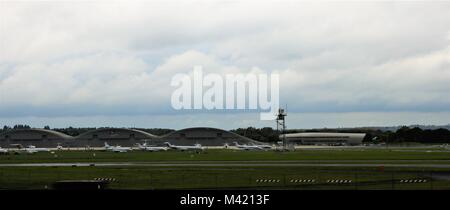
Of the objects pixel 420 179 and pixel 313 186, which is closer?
pixel 313 186

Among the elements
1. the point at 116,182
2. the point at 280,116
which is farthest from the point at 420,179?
the point at 280,116

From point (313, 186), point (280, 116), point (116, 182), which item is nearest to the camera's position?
point (313, 186)
